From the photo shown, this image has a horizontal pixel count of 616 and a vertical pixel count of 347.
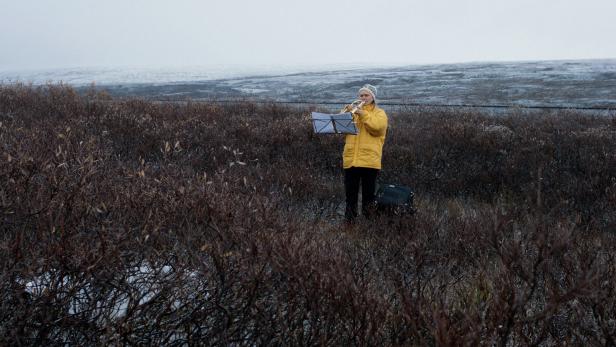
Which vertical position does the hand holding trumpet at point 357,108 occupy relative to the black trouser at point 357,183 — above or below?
above

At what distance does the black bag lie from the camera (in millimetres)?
5266

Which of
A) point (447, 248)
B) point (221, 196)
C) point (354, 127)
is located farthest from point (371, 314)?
point (354, 127)

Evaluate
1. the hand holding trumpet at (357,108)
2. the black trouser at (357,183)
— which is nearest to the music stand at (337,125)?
the hand holding trumpet at (357,108)

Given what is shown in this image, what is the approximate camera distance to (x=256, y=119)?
11.3 meters

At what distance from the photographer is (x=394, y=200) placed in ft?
17.5

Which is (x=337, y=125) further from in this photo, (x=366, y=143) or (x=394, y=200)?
(x=394, y=200)

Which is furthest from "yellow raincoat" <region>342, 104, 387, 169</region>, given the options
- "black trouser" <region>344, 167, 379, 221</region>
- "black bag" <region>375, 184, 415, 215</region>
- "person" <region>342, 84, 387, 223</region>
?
"black bag" <region>375, 184, 415, 215</region>

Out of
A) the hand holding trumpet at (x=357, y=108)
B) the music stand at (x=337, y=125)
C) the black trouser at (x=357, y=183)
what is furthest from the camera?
the black trouser at (x=357, y=183)

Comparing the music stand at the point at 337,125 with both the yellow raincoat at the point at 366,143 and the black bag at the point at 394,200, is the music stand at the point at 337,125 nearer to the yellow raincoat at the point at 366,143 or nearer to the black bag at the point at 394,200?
the yellow raincoat at the point at 366,143

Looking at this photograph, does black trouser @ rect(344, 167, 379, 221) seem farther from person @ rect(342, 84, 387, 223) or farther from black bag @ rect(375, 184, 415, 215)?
black bag @ rect(375, 184, 415, 215)

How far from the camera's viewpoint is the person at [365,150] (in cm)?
540

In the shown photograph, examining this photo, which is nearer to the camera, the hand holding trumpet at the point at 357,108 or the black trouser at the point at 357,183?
the hand holding trumpet at the point at 357,108

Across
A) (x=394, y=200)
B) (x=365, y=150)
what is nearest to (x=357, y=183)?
(x=365, y=150)

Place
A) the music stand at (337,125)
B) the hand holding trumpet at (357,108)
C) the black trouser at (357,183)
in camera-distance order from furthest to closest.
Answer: the black trouser at (357,183) → the hand holding trumpet at (357,108) → the music stand at (337,125)
